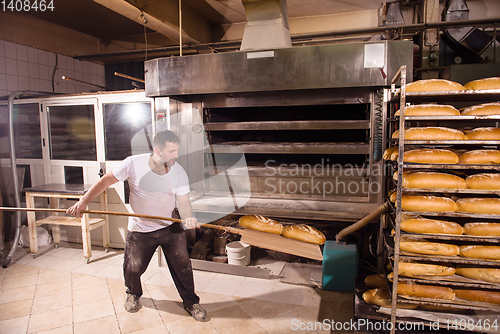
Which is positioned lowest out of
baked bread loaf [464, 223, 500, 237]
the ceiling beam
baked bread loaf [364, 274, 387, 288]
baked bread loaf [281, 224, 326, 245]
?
baked bread loaf [364, 274, 387, 288]

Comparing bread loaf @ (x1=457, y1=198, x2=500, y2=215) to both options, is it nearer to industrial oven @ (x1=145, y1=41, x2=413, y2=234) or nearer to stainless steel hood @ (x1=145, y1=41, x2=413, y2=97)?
industrial oven @ (x1=145, y1=41, x2=413, y2=234)

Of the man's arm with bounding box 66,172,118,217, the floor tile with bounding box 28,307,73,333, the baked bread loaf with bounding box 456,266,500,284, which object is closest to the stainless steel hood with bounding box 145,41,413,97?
the man's arm with bounding box 66,172,118,217

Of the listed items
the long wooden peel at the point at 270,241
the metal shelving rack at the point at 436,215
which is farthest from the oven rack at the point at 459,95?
the long wooden peel at the point at 270,241

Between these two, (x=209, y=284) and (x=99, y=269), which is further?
(x=99, y=269)

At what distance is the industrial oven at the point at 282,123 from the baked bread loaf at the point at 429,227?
0.61 meters

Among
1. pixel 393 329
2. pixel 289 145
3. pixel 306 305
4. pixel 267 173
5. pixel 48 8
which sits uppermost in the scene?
pixel 48 8

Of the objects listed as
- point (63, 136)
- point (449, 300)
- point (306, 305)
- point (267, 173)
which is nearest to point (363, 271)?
point (306, 305)

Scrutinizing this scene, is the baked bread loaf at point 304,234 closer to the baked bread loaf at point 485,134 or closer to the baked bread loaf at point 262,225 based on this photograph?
the baked bread loaf at point 262,225

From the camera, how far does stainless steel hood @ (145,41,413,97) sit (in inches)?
86.7

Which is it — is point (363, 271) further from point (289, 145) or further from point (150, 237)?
point (150, 237)

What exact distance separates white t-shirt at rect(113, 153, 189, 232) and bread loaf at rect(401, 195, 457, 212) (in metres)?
1.82

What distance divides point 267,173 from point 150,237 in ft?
4.16

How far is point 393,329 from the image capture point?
192 centimetres

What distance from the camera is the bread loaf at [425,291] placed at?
1.96 m
